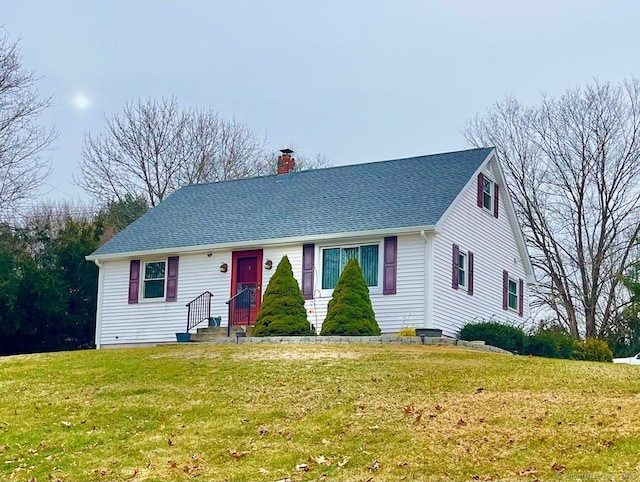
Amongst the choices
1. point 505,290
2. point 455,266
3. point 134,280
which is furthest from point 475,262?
point 134,280

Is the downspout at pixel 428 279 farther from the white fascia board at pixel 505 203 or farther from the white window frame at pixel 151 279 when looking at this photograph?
the white window frame at pixel 151 279

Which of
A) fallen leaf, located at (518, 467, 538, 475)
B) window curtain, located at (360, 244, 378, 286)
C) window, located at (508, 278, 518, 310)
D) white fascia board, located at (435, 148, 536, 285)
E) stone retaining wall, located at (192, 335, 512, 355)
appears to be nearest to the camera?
fallen leaf, located at (518, 467, 538, 475)

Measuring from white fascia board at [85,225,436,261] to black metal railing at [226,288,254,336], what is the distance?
4.22ft

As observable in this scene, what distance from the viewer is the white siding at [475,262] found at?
23.7m

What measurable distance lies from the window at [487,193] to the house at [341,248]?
0.21 feet

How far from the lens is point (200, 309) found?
26.0 metres

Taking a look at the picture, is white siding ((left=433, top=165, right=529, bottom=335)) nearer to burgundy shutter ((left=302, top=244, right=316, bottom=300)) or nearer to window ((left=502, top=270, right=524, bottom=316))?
window ((left=502, top=270, right=524, bottom=316))

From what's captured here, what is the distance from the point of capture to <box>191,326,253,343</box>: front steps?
2406cm

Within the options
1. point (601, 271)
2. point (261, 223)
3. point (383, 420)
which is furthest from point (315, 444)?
point (601, 271)

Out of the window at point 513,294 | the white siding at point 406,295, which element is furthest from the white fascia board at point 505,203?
the white siding at point 406,295

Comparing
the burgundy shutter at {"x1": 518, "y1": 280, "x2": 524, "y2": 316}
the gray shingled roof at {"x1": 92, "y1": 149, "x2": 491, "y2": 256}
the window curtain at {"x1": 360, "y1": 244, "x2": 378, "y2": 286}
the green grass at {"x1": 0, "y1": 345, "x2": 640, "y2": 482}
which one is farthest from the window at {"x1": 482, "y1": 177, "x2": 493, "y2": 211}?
the green grass at {"x1": 0, "y1": 345, "x2": 640, "y2": 482}

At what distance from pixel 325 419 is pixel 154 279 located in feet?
49.3

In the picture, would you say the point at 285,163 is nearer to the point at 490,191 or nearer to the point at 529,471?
the point at 490,191

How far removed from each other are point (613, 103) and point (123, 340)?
20204 mm
